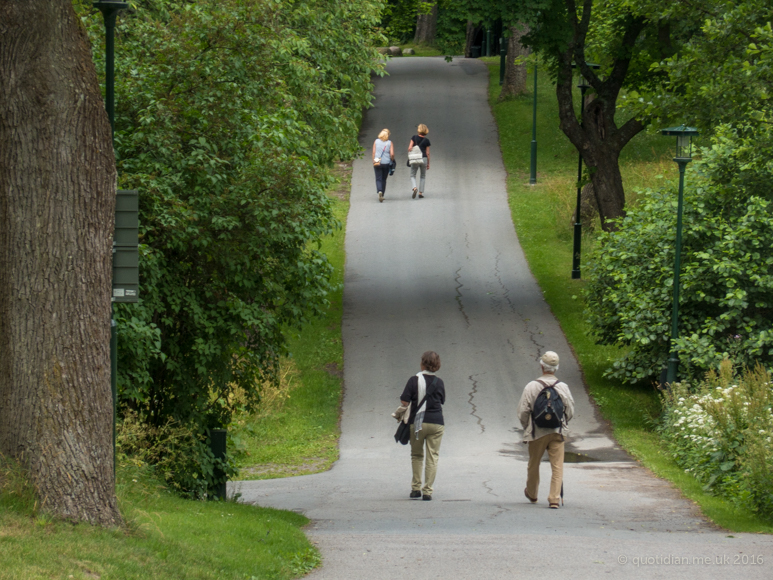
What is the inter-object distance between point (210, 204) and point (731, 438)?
649 centimetres

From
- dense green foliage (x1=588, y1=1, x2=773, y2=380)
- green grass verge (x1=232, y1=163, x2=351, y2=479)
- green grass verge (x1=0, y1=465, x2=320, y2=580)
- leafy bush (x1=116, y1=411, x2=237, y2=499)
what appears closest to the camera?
green grass verge (x1=0, y1=465, x2=320, y2=580)

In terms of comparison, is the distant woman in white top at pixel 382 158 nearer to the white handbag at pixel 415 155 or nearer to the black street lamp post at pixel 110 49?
the white handbag at pixel 415 155

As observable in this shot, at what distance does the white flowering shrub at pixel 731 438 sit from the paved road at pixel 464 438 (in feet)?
2.07

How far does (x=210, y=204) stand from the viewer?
30.2 ft

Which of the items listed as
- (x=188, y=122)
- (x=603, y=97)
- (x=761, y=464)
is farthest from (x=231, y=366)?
(x=603, y=97)

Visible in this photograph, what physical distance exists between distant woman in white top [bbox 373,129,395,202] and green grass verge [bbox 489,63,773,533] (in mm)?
3909

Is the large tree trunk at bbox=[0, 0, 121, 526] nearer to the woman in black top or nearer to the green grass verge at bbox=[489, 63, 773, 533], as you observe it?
the woman in black top

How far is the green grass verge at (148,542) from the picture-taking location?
528 centimetres

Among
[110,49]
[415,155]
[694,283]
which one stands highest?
[110,49]

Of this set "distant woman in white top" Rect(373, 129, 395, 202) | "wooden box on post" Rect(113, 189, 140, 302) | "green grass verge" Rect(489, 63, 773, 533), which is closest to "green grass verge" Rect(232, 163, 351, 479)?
"wooden box on post" Rect(113, 189, 140, 302)

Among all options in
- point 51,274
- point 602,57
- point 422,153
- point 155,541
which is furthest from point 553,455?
point 422,153

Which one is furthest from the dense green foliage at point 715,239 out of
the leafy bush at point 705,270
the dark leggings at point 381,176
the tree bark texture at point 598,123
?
the dark leggings at point 381,176

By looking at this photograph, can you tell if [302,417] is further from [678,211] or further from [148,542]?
[148,542]

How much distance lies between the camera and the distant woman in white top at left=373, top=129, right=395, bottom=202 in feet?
85.0
